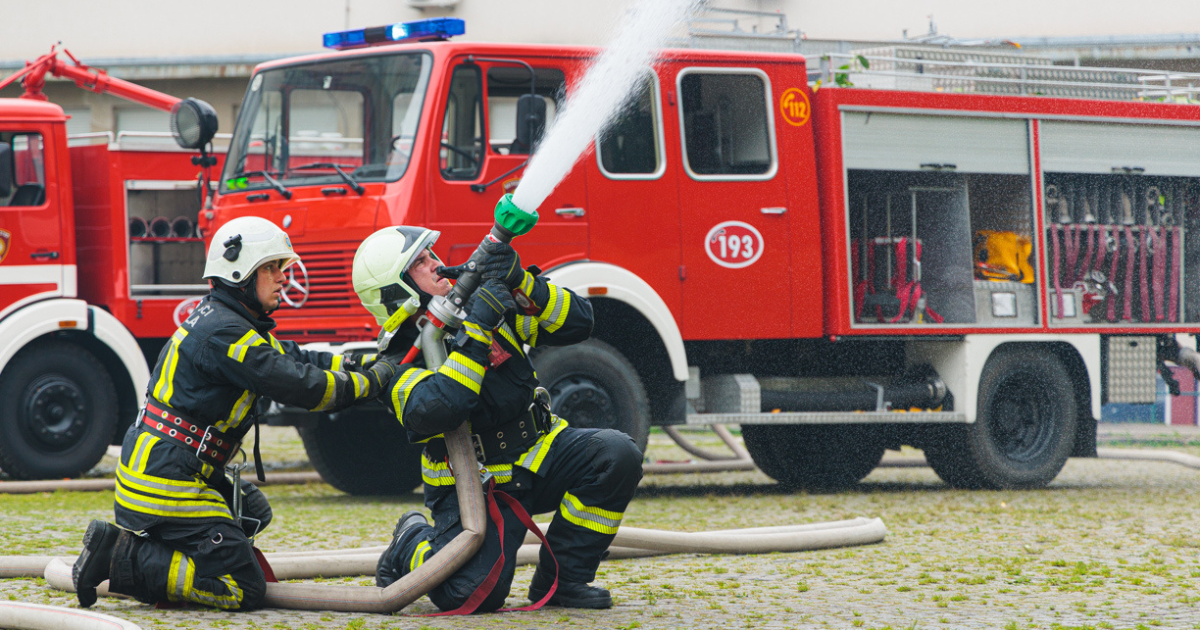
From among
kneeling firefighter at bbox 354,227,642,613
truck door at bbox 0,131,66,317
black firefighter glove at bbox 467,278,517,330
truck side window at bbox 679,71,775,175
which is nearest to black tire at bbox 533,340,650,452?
truck side window at bbox 679,71,775,175

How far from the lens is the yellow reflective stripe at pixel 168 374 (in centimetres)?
504

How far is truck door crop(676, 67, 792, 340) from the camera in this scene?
9.49m

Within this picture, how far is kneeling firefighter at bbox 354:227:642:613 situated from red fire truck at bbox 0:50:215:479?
5.17m

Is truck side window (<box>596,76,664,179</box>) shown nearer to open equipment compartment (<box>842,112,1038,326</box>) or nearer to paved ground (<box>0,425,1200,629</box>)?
open equipment compartment (<box>842,112,1038,326</box>)

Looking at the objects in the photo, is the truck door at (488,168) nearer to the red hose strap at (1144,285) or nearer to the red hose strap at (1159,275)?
the red hose strap at (1144,285)

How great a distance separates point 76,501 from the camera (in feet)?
30.9

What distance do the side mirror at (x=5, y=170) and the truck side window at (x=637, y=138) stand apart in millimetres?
4446

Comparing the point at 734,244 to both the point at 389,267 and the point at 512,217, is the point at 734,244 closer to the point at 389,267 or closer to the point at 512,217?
the point at 389,267

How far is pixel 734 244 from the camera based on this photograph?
960 centimetres

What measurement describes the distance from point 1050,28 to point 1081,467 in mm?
9031

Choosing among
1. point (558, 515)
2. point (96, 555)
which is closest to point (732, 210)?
point (558, 515)

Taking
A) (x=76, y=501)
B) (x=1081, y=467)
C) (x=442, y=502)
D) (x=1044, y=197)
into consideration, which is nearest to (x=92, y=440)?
(x=76, y=501)

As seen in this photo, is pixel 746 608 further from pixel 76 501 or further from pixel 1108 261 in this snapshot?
pixel 1108 261

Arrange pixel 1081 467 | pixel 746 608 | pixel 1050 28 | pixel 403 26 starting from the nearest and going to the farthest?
pixel 746 608 < pixel 403 26 < pixel 1081 467 < pixel 1050 28
